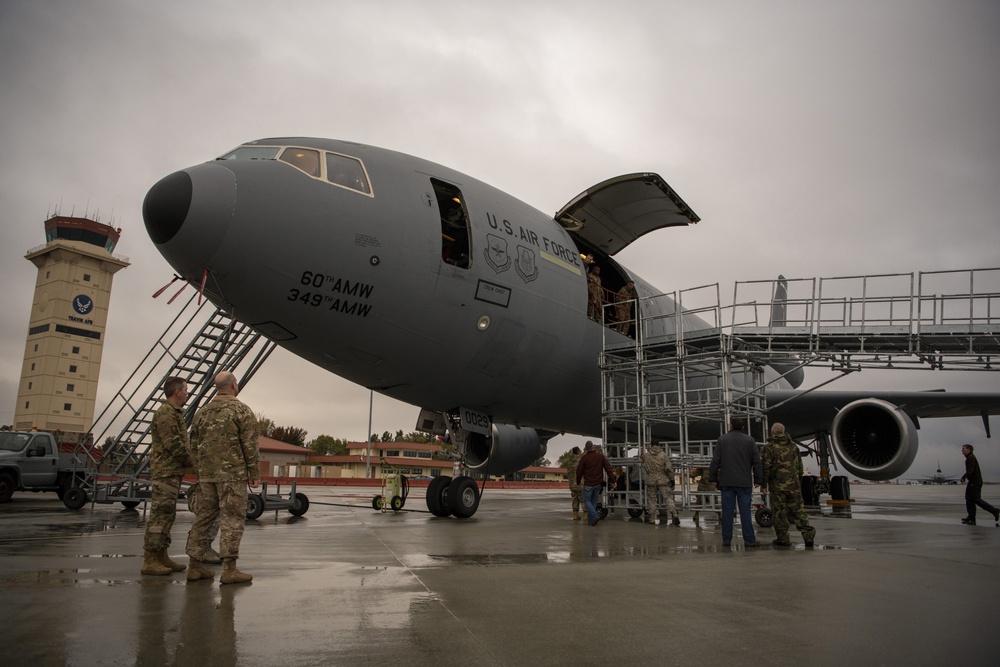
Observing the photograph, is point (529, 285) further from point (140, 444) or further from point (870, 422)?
point (140, 444)

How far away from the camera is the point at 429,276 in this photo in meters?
9.18

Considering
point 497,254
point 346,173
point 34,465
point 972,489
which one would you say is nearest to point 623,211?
point 497,254

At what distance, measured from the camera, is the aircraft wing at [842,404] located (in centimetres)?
1608

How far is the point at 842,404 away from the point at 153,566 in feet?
52.1

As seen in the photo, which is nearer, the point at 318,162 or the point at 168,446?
the point at 168,446

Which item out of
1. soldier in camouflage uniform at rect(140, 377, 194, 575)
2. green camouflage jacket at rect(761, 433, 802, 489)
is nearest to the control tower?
soldier in camouflage uniform at rect(140, 377, 194, 575)

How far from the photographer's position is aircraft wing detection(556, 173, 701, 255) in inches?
500

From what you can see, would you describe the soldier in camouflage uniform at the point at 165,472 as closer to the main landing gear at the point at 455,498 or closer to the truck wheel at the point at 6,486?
the main landing gear at the point at 455,498

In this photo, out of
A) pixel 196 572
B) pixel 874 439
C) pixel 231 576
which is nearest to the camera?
pixel 231 576

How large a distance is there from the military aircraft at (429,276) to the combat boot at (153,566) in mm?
3732

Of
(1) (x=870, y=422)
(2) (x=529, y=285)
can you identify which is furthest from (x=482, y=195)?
(1) (x=870, y=422)

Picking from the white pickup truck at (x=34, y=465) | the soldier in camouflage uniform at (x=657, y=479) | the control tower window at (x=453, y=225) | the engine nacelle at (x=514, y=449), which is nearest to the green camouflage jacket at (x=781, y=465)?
the soldier in camouflage uniform at (x=657, y=479)

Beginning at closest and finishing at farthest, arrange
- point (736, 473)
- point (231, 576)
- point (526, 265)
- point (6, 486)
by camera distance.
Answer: point (231, 576), point (736, 473), point (526, 265), point (6, 486)

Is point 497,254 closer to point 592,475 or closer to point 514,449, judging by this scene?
point 592,475
